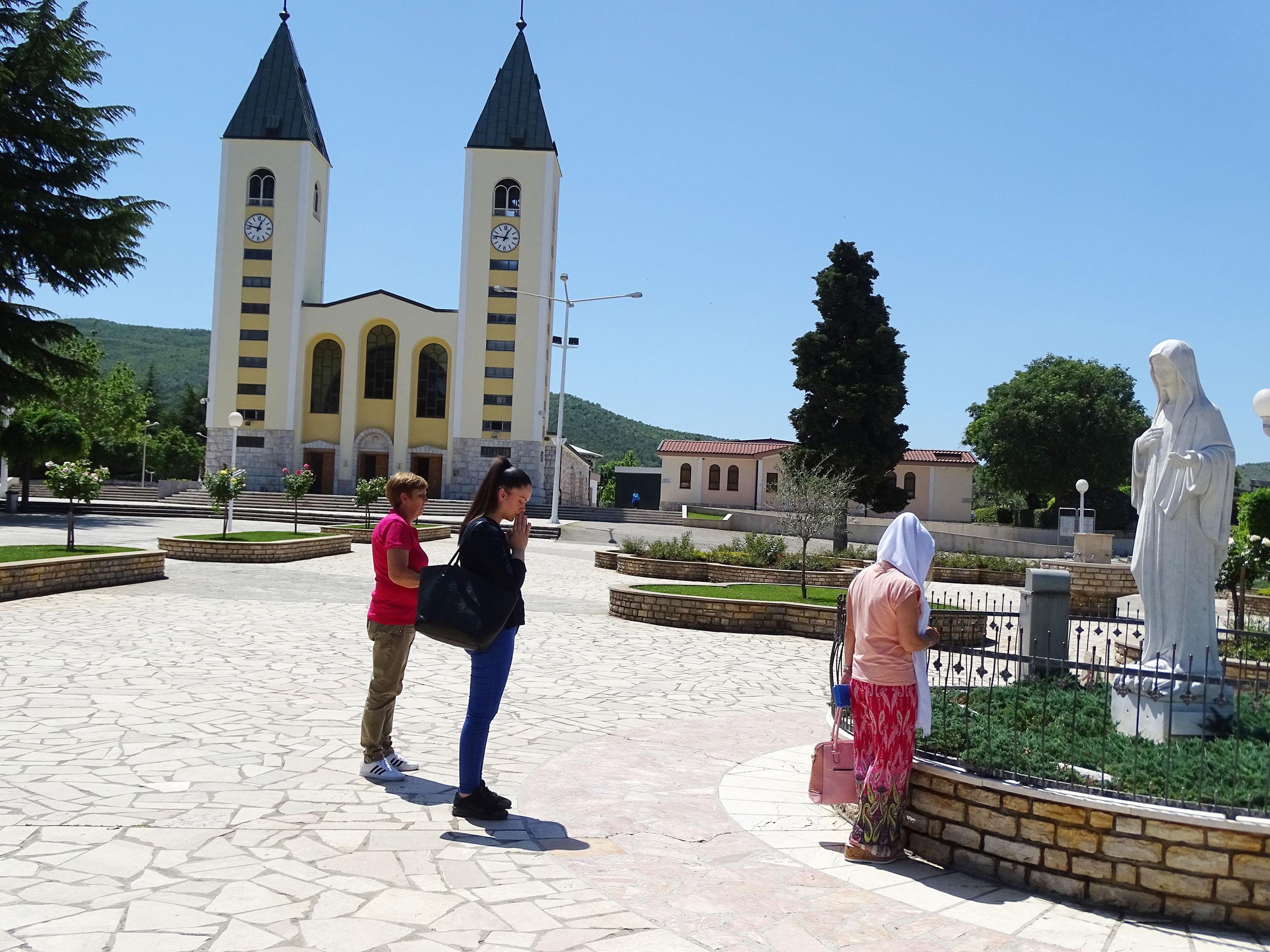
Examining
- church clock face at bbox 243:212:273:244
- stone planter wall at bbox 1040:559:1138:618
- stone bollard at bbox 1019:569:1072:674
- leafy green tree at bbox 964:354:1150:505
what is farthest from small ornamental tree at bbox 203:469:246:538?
leafy green tree at bbox 964:354:1150:505

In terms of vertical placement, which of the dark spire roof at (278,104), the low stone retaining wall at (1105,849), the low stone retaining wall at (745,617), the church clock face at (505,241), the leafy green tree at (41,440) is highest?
the dark spire roof at (278,104)

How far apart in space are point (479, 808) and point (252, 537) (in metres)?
18.7

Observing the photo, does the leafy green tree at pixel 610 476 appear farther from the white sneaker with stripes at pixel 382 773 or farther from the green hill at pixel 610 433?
the white sneaker with stripes at pixel 382 773

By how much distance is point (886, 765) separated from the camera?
4777 mm

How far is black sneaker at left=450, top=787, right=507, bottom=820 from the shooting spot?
507 cm

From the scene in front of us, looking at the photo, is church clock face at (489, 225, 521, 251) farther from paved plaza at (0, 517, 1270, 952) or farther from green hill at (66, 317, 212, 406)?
green hill at (66, 317, 212, 406)

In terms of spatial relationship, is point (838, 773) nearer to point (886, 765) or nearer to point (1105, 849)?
point (886, 765)

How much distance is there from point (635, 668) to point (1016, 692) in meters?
5.07

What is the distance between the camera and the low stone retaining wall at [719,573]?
20.4 m

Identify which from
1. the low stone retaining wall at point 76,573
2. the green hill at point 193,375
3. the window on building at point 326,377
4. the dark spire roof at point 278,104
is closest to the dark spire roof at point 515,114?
the dark spire roof at point 278,104

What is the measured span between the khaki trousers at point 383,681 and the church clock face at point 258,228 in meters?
49.0

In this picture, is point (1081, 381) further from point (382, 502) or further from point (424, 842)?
point (424, 842)

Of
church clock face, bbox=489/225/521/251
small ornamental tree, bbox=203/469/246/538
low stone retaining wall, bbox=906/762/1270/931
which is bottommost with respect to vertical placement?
low stone retaining wall, bbox=906/762/1270/931

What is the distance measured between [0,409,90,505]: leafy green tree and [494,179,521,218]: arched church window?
22816 mm
